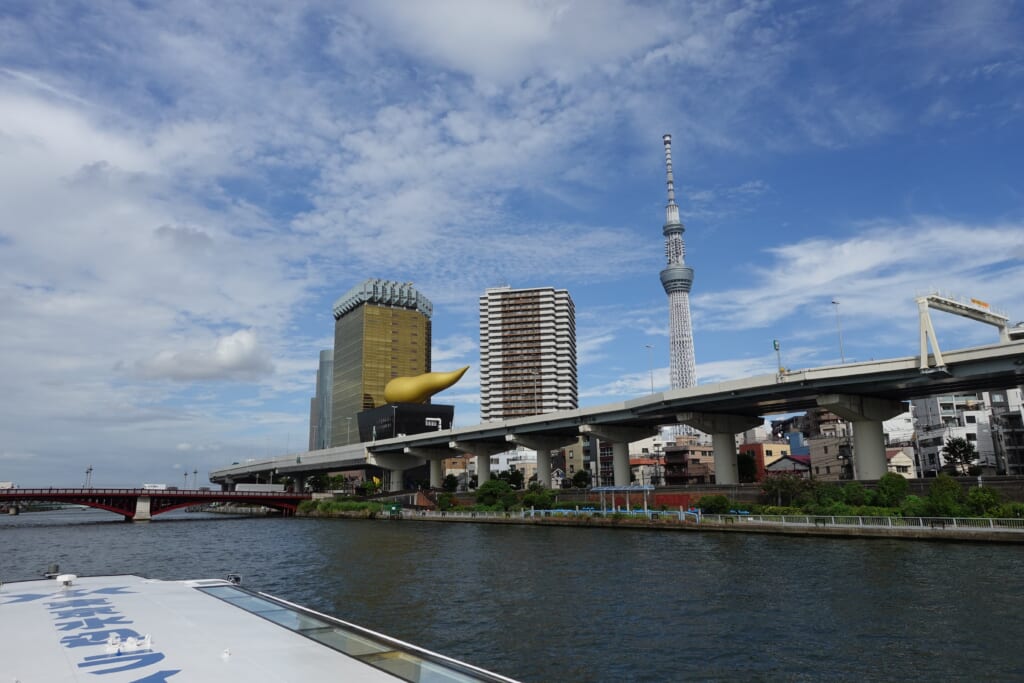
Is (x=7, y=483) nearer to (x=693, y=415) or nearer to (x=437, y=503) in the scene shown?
(x=437, y=503)

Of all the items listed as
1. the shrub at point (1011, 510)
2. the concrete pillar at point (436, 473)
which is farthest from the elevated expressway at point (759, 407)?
the shrub at point (1011, 510)

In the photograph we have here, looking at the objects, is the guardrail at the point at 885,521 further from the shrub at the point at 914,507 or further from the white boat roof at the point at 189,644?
the white boat roof at the point at 189,644

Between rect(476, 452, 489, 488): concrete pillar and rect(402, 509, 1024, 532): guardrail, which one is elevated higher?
rect(476, 452, 489, 488): concrete pillar

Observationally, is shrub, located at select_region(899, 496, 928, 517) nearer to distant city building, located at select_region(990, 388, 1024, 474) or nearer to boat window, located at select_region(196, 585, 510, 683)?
boat window, located at select_region(196, 585, 510, 683)

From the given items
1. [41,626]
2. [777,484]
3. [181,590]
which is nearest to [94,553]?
[181,590]

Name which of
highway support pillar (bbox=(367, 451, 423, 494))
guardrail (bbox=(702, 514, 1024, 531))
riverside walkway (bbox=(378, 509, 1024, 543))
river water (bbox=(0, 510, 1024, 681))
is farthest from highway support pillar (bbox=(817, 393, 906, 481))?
highway support pillar (bbox=(367, 451, 423, 494))

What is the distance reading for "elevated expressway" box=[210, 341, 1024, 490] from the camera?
177 feet

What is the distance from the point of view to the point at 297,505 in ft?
400

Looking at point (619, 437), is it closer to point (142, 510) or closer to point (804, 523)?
point (804, 523)

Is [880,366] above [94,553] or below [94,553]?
above

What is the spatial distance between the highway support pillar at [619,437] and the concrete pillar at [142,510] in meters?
71.8

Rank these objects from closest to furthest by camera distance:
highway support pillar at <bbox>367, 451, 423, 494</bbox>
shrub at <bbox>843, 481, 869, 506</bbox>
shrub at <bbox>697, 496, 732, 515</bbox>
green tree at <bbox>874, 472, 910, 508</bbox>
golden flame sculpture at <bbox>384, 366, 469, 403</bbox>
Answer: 1. green tree at <bbox>874, 472, 910, 508</bbox>
2. shrub at <bbox>843, 481, 869, 506</bbox>
3. shrub at <bbox>697, 496, 732, 515</bbox>
4. highway support pillar at <bbox>367, 451, 423, 494</bbox>
5. golden flame sculpture at <bbox>384, 366, 469, 403</bbox>

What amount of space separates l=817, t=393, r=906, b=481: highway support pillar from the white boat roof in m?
58.8

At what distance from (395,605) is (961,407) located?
115 metres
